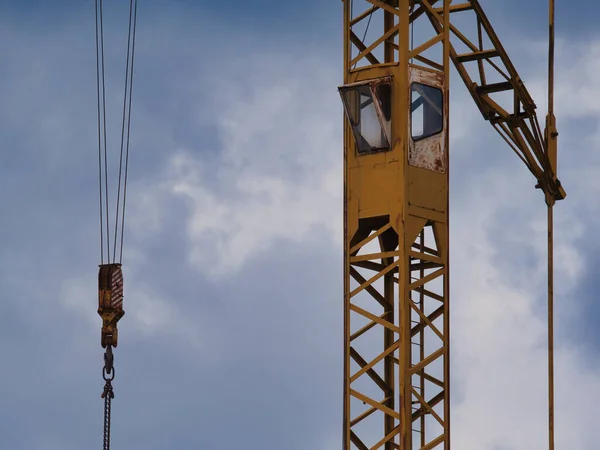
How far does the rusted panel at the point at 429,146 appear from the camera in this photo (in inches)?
1155

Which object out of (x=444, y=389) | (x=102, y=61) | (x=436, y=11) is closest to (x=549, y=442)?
(x=444, y=389)

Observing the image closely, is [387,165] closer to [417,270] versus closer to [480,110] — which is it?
[417,270]

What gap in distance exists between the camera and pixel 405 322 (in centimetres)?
2889

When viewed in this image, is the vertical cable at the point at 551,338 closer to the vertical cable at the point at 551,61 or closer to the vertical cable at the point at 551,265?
the vertical cable at the point at 551,265

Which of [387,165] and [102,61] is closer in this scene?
[387,165]

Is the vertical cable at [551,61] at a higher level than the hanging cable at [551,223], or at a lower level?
higher

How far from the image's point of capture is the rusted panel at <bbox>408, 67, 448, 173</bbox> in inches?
1155

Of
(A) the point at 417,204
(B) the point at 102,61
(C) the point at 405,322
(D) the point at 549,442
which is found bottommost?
(D) the point at 549,442

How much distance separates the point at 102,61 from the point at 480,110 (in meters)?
6.47

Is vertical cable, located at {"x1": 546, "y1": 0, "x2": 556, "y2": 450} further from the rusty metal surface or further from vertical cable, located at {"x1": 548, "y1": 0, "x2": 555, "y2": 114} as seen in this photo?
the rusty metal surface

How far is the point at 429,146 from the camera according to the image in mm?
29609

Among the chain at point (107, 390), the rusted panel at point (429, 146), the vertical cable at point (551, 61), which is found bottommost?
the chain at point (107, 390)

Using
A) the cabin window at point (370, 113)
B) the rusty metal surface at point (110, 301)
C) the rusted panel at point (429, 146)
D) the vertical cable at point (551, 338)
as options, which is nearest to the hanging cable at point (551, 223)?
the vertical cable at point (551, 338)

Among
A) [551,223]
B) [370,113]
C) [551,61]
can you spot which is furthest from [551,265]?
[370,113]
